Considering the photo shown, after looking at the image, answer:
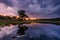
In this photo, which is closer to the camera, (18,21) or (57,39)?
(57,39)

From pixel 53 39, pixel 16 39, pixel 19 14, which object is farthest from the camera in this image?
pixel 19 14

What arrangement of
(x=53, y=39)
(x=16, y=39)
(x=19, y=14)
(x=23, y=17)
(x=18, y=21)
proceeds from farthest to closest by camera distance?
1. (x=19, y=14)
2. (x=23, y=17)
3. (x=18, y=21)
4. (x=53, y=39)
5. (x=16, y=39)

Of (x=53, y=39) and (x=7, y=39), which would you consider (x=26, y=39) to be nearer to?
(x=7, y=39)

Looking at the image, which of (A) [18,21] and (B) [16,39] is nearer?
(B) [16,39]

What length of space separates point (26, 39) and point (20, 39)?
0.83 metres

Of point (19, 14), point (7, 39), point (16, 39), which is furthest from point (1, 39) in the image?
point (19, 14)

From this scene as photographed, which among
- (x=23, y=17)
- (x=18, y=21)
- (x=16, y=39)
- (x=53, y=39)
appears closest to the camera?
(x=16, y=39)

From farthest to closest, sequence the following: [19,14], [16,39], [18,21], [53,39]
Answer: [19,14] → [18,21] → [53,39] → [16,39]

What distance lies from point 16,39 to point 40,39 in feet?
11.3

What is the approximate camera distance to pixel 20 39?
668 inches

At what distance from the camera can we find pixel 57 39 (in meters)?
18.5

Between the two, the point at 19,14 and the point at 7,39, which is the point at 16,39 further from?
the point at 19,14

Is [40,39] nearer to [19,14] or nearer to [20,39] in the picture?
[20,39]

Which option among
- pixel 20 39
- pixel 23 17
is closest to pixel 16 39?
pixel 20 39
